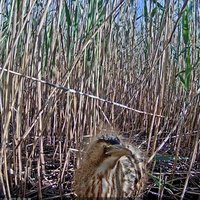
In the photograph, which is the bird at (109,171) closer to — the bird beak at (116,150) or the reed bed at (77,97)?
the bird beak at (116,150)

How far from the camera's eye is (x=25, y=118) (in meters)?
2.30

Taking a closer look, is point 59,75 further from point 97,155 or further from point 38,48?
point 97,155

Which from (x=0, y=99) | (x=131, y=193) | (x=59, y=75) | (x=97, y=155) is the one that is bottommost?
(x=131, y=193)

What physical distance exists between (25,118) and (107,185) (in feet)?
2.74

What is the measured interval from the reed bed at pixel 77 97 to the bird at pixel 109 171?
0.64 ft

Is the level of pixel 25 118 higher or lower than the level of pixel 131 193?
higher

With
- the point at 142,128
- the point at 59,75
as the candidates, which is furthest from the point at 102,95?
the point at 142,128

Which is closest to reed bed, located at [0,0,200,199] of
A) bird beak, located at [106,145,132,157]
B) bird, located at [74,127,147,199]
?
bird, located at [74,127,147,199]

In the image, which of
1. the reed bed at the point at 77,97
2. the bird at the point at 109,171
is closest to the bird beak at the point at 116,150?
the bird at the point at 109,171

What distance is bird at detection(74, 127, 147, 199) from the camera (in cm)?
146

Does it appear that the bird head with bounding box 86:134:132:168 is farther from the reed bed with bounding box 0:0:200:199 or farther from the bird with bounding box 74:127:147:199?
the reed bed with bounding box 0:0:200:199

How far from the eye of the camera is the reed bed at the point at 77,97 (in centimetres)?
187

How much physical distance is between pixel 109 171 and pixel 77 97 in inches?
38.0

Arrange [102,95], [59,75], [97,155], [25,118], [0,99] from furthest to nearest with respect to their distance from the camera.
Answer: [59,75], [102,95], [25,118], [0,99], [97,155]
